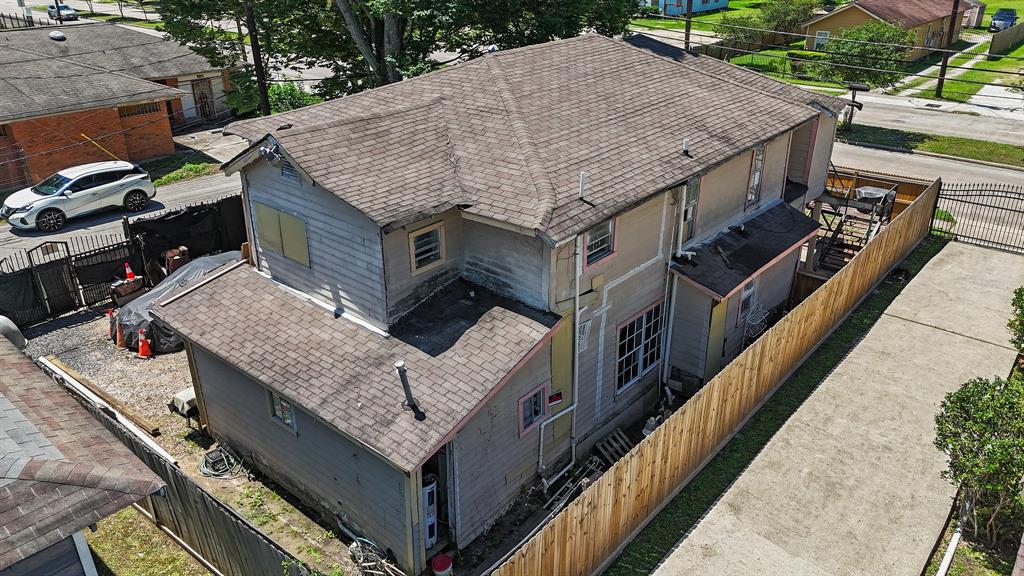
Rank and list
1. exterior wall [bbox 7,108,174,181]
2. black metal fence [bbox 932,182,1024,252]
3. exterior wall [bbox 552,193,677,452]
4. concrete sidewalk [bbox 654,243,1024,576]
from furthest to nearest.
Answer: exterior wall [bbox 7,108,174,181]
black metal fence [bbox 932,182,1024,252]
exterior wall [bbox 552,193,677,452]
concrete sidewalk [bbox 654,243,1024,576]

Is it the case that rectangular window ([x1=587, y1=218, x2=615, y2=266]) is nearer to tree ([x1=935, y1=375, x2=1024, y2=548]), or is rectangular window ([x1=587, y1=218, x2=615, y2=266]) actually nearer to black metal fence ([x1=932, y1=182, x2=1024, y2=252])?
tree ([x1=935, y1=375, x2=1024, y2=548])

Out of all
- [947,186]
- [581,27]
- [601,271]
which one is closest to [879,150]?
[947,186]

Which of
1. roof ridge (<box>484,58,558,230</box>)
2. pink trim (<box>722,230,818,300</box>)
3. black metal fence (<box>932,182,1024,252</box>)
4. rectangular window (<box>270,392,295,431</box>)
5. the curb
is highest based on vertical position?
roof ridge (<box>484,58,558,230</box>)

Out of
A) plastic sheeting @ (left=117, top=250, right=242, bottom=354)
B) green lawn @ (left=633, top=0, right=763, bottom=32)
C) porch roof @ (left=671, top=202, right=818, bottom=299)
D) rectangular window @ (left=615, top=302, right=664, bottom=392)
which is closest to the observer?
rectangular window @ (left=615, top=302, right=664, bottom=392)

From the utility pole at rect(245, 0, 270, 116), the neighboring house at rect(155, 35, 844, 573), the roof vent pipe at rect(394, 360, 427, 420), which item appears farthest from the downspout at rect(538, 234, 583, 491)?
the utility pole at rect(245, 0, 270, 116)

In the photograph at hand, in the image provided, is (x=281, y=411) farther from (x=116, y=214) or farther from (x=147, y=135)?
(x=147, y=135)
